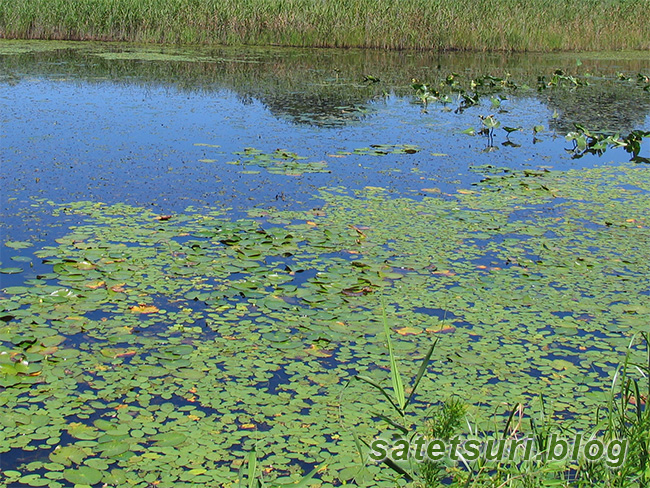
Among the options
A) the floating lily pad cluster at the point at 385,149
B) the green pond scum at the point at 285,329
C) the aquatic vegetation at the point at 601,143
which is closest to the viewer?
the green pond scum at the point at 285,329

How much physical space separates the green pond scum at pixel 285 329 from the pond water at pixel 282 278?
11 mm

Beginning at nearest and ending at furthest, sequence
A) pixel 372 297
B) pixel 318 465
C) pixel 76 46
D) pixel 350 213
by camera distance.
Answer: pixel 318 465, pixel 372 297, pixel 350 213, pixel 76 46

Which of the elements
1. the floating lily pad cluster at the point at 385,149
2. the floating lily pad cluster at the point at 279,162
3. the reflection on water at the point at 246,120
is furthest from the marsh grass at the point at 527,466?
the floating lily pad cluster at the point at 385,149

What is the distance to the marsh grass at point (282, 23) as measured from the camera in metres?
13.0

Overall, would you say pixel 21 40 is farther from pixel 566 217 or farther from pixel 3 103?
pixel 566 217

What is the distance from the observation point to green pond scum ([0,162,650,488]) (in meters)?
2.16

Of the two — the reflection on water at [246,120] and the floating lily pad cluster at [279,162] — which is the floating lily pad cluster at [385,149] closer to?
the reflection on water at [246,120]

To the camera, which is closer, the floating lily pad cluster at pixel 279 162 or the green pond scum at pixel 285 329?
the green pond scum at pixel 285 329

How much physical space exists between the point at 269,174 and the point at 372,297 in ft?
7.10

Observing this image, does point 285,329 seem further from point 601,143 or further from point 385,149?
point 601,143

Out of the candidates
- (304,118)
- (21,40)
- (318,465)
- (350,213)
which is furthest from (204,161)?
(21,40)

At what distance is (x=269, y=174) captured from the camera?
5.18 metres

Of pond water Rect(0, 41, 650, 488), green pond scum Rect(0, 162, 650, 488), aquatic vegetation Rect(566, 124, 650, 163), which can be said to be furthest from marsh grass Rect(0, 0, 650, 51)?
green pond scum Rect(0, 162, 650, 488)

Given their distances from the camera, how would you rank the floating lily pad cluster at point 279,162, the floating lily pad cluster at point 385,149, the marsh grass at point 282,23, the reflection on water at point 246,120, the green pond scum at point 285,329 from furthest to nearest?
1. the marsh grass at point 282,23
2. the floating lily pad cluster at point 385,149
3. the floating lily pad cluster at point 279,162
4. the reflection on water at point 246,120
5. the green pond scum at point 285,329
